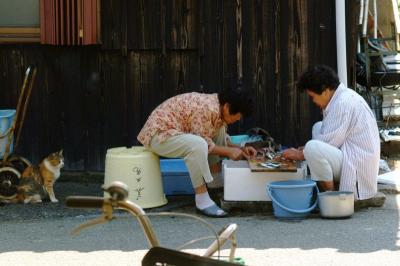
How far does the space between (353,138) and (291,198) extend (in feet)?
2.67

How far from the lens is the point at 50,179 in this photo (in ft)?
25.1

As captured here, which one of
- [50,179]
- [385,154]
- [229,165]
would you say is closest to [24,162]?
[50,179]

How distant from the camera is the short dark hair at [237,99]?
6.86 metres

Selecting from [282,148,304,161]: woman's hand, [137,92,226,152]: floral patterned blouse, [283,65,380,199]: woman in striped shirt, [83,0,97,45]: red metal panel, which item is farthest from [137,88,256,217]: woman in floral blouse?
[83,0,97,45]: red metal panel

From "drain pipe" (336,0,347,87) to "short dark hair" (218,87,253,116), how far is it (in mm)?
1687

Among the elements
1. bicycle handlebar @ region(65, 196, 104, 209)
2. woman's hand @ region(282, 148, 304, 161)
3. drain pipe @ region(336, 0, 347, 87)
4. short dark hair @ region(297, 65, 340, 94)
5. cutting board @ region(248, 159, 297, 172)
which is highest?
drain pipe @ region(336, 0, 347, 87)

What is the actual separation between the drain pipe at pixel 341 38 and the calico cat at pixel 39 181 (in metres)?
3.16

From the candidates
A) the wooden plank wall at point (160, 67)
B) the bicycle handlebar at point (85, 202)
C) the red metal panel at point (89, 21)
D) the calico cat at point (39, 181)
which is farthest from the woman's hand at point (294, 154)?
the bicycle handlebar at point (85, 202)

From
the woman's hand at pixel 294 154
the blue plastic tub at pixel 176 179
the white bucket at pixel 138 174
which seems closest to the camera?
the woman's hand at pixel 294 154

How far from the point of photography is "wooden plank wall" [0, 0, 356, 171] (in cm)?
837

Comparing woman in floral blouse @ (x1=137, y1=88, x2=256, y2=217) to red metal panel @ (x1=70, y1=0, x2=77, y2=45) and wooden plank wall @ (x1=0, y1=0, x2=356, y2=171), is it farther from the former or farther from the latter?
red metal panel @ (x1=70, y1=0, x2=77, y2=45)

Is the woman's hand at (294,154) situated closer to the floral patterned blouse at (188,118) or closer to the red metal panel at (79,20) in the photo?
the floral patterned blouse at (188,118)

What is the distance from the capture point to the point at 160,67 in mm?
8461

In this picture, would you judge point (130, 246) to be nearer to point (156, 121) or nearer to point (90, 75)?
point (156, 121)
